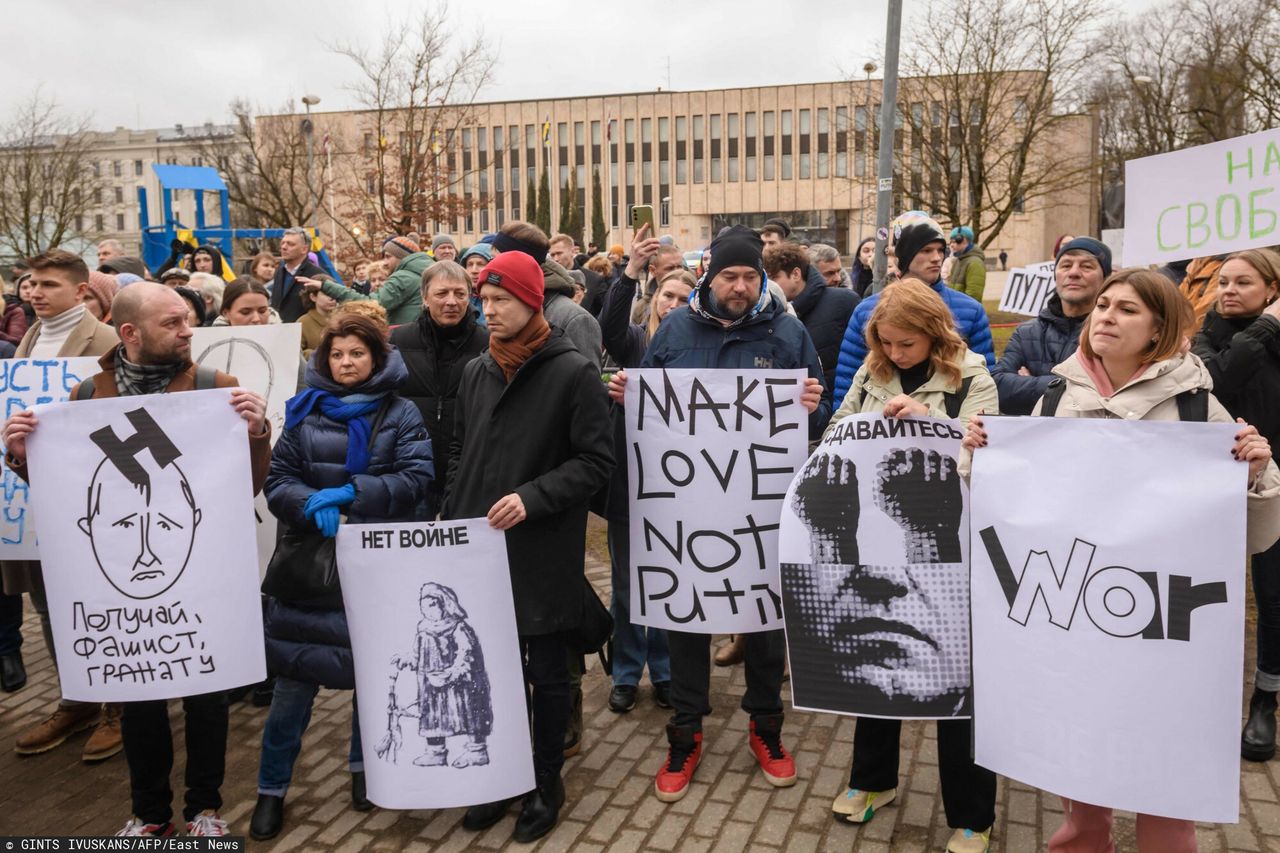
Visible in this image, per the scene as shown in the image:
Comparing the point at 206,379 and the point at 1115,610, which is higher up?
the point at 206,379

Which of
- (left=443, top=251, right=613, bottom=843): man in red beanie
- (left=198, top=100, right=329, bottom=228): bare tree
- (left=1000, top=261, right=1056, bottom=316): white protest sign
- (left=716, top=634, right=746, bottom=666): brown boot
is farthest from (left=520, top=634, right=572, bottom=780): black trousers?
(left=198, top=100, right=329, bottom=228): bare tree

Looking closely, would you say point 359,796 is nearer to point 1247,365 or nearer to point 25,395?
point 25,395

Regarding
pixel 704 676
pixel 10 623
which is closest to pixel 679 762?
pixel 704 676

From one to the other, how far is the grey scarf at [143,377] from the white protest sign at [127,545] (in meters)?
0.15

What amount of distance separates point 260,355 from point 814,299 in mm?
3242

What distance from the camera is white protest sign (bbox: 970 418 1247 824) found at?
109 inches

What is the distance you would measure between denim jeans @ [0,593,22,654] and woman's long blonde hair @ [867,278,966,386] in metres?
4.74

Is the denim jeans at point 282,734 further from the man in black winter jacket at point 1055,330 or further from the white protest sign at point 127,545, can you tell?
the man in black winter jacket at point 1055,330

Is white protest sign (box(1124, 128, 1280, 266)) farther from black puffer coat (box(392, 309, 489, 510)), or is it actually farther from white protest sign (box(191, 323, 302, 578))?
white protest sign (box(191, 323, 302, 578))

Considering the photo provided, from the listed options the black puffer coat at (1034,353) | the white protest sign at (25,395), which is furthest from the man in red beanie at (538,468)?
the white protest sign at (25,395)

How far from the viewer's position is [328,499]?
3.70 metres

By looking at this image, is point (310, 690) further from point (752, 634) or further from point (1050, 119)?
point (1050, 119)

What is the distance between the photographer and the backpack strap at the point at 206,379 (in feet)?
12.5

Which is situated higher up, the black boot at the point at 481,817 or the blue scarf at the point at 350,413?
the blue scarf at the point at 350,413
